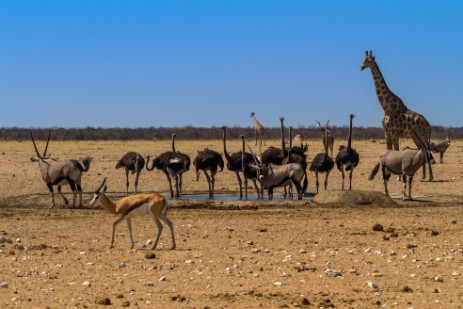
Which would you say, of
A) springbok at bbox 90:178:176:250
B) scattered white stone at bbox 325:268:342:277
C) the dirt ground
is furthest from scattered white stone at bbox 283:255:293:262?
springbok at bbox 90:178:176:250

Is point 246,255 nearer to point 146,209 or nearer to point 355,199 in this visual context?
point 146,209

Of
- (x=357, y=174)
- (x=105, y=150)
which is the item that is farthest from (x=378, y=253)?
(x=105, y=150)

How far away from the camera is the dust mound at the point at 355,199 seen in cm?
1970

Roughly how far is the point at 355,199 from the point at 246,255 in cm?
739

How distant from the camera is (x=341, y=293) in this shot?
1010 centimetres

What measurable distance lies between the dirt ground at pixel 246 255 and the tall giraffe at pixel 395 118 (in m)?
4.37

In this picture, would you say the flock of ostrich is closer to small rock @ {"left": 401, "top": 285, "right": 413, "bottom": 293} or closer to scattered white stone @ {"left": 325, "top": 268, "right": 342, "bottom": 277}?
scattered white stone @ {"left": 325, "top": 268, "right": 342, "bottom": 277}

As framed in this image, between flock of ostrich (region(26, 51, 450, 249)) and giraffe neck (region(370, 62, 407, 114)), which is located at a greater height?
giraffe neck (region(370, 62, 407, 114))

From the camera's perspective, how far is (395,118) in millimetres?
26000

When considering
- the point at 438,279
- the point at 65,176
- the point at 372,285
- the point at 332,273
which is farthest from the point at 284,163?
the point at 372,285

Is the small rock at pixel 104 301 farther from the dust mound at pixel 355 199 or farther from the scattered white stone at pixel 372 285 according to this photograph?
the dust mound at pixel 355 199

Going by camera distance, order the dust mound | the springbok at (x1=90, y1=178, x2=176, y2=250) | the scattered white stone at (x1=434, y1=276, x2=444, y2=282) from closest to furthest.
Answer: the scattered white stone at (x1=434, y1=276, x2=444, y2=282) → the springbok at (x1=90, y1=178, x2=176, y2=250) → the dust mound

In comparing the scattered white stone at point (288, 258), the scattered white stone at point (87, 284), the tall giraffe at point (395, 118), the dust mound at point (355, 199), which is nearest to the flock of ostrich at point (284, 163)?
the tall giraffe at point (395, 118)

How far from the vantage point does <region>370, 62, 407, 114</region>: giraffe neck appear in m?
26.3
